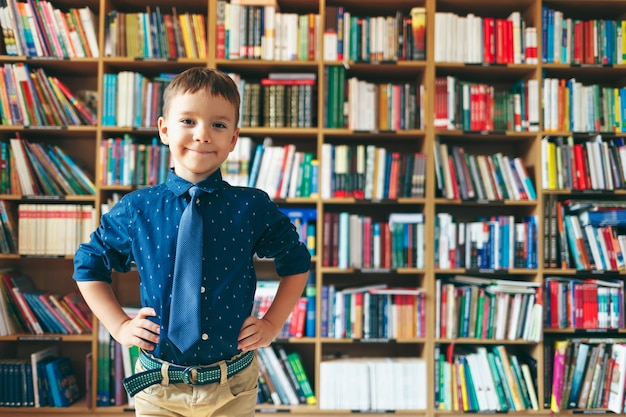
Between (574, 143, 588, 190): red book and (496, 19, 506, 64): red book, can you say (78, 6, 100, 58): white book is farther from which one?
(574, 143, 588, 190): red book

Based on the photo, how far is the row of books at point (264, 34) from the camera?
2.94m

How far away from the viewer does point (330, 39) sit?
297 centimetres

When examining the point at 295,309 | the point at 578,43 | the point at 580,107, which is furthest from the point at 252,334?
the point at 578,43

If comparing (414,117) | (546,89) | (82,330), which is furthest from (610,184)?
(82,330)

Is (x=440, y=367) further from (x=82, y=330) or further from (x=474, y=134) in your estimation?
(x=82, y=330)

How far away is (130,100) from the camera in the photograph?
115 inches

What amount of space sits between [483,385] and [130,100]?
2.40 m

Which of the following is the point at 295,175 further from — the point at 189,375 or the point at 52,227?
the point at 189,375

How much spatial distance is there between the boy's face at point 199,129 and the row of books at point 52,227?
6.58 ft

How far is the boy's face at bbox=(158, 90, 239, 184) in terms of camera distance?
3.65 ft

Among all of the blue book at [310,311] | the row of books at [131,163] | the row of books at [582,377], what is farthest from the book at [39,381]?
the row of books at [582,377]

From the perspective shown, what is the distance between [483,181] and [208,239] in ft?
7.22

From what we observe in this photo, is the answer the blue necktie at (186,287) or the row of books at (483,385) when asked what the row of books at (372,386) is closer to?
the row of books at (483,385)

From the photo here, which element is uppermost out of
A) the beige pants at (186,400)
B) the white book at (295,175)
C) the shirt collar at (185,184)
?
the white book at (295,175)
